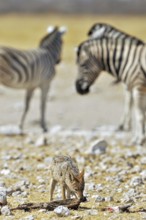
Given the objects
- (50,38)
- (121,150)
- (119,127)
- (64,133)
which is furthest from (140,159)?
(50,38)

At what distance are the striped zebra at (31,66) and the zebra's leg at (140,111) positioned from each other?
2.68 metres

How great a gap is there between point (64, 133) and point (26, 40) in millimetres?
37009

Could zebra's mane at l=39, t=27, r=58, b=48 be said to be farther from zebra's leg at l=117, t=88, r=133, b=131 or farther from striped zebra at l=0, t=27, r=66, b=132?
zebra's leg at l=117, t=88, r=133, b=131

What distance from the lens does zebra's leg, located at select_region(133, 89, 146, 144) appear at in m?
10.3

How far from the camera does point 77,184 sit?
204 inches

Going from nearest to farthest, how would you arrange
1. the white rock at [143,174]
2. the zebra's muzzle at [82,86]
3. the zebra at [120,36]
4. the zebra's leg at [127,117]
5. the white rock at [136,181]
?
the white rock at [136,181], the white rock at [143,174], the zebra at [120,36], the zebra's muzzle at [82,86], the zebra's leg at [127,117]

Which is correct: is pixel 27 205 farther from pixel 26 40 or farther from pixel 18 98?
pixel 26 40

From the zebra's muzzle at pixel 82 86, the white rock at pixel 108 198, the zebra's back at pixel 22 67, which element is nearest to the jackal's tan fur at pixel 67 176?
the white rock at pixel 108 198

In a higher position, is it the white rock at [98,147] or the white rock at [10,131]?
the white rock at [10,131]

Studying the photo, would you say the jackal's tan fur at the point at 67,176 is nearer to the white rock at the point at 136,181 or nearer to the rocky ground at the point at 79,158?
the rocky ground at the point at 79,158

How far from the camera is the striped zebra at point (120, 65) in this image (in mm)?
10438

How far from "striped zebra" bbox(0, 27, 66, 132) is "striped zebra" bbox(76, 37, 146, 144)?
1.18 metres

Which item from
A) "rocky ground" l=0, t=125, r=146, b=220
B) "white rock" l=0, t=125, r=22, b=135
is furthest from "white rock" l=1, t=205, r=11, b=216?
"white rock" l=0, t=125, r=22, b=135

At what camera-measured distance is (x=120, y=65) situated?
10977mm
